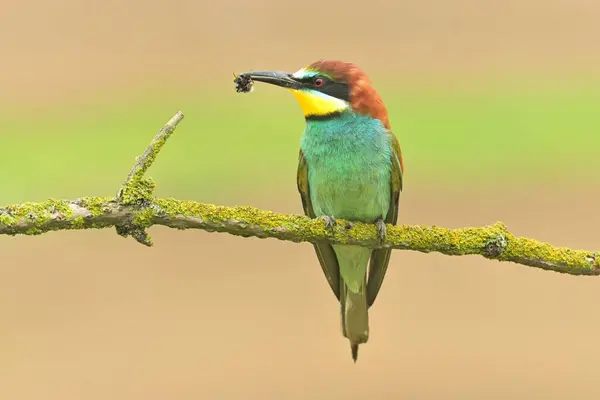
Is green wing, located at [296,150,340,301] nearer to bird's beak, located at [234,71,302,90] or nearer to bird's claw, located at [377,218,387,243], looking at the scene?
bird's beak, located at [234,71,302,90]

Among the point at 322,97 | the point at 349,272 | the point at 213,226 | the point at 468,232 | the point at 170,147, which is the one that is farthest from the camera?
the point at 170,147

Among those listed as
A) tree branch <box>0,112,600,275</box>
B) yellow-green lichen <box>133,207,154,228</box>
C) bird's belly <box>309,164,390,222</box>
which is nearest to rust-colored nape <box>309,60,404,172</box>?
bird's belly <box>309,164,390,222</box>

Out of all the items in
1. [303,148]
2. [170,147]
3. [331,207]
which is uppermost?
[170,147]

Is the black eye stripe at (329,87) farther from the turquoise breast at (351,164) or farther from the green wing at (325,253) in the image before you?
the green wing at (325,253)

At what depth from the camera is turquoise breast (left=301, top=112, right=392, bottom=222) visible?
195 cm

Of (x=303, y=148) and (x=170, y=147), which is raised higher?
(x=170, y=147)

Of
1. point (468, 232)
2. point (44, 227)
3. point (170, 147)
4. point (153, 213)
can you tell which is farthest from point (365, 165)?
point (170, 147)

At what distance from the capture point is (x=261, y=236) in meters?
1.42

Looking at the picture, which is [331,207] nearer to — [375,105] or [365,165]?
[365,165]

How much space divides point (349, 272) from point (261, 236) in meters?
0.72

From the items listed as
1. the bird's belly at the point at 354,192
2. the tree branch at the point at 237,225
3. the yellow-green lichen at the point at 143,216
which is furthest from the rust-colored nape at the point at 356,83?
the yellow-green lichen at the point at 143,216

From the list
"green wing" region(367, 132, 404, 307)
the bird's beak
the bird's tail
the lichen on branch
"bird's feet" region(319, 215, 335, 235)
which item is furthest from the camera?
the bird's tail

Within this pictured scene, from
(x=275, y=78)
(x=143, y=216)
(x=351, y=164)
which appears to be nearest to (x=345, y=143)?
(x=351, y=164)

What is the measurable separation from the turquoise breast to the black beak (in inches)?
4.2
